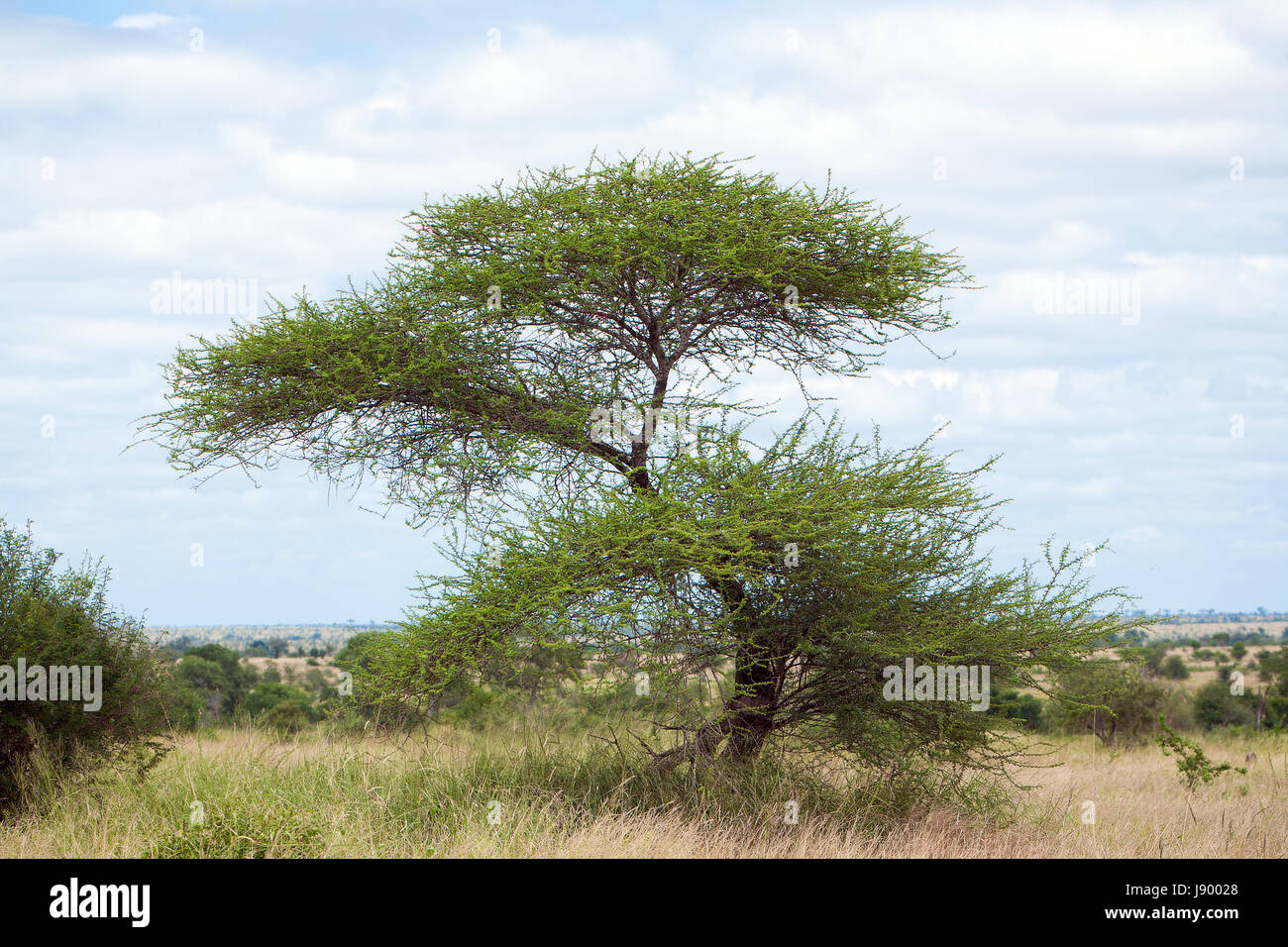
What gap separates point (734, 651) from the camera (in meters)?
11.6

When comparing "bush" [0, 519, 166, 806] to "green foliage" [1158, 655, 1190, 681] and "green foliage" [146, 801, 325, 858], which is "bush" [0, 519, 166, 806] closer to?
"green foliage" [146, 801, 325, 858]

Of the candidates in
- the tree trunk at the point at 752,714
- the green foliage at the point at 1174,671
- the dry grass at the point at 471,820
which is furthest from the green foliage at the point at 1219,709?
the tree trunk at the point at 752,714

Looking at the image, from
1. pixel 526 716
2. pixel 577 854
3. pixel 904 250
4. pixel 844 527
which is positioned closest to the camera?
pixel 577 854

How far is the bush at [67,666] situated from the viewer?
1288 centimetres

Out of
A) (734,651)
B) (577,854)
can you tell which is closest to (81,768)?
(577,854)

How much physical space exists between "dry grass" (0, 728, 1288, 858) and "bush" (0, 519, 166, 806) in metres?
0.51

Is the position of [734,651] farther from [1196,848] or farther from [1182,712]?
[1182,712]

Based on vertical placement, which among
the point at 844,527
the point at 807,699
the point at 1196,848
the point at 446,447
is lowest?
the point at 1196,848

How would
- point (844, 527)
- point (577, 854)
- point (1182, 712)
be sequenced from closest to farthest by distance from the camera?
point (577, 854) < point (844, 527) < point (1182, 712)

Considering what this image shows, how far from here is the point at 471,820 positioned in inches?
423

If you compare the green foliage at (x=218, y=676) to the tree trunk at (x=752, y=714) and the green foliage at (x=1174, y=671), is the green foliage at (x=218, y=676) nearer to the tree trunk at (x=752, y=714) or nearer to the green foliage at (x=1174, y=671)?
the tree trunk at (x=752, y=714)

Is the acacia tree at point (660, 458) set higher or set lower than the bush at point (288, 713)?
higher

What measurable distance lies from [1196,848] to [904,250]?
773 centimetres

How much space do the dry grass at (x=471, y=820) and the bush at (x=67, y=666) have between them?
51cm
